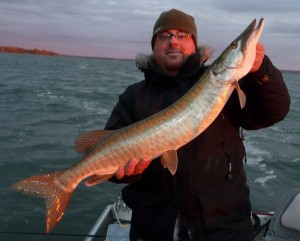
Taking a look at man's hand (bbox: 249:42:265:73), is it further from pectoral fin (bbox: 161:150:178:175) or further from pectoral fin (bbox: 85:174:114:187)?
pectoral fin (bbox: 85:174:114:187)

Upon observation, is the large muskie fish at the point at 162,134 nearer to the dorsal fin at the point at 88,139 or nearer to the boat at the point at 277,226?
the dorsal fin at the point at 88,139

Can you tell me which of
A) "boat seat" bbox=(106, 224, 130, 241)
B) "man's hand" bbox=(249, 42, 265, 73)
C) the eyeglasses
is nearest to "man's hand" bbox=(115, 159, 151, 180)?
"man's hand" bbox=(249, 42, 265, 73)

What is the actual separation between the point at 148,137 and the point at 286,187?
7380mm

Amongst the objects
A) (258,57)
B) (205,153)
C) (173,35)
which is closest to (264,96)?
(258,57)

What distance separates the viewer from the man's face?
3.52 meters

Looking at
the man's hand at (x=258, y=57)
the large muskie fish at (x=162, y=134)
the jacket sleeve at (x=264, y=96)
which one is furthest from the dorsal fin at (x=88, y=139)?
the man's hand at (x=258, y=57)

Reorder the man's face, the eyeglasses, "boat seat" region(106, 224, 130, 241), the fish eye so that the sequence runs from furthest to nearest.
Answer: "boat seat" region(106, 224, 130, 241)
the eyeglasses
the man's face
the fish eye

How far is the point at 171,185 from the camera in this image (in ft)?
9.94

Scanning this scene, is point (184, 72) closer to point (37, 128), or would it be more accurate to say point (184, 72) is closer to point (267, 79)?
point (267, 79)

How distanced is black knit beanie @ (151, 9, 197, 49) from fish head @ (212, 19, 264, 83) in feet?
2.83

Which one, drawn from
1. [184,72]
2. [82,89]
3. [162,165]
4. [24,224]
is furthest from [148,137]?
[82,89]

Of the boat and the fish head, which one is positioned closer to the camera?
the fish head

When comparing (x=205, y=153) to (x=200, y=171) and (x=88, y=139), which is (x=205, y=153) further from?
(x=88, y=139)

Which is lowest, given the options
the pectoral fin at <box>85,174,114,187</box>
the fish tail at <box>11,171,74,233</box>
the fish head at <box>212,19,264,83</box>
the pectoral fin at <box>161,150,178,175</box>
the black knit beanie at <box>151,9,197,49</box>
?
the fish tail at <box>11,171,74,233</box>
